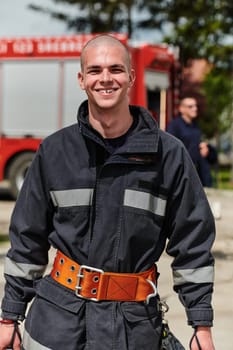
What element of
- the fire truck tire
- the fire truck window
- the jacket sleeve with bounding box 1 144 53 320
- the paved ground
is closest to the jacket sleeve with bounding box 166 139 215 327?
the jacket sleeve with bounding box 1 144 53 320

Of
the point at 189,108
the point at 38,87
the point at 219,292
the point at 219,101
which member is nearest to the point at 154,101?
the point at 38,87

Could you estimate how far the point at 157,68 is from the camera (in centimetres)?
1412

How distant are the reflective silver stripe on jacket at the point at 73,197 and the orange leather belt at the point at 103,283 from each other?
175 mm

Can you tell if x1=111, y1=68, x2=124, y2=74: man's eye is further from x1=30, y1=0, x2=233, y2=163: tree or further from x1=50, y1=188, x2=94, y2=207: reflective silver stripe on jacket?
x1=30, y1=0, x2=233, y2=163: tree

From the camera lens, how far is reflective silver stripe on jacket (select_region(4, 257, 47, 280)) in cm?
261

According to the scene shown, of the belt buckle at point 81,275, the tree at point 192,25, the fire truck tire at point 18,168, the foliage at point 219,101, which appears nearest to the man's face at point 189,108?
the fire truck tire at point 18,168

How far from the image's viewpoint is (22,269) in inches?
103

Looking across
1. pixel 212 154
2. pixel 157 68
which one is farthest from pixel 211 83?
pixel 212 154

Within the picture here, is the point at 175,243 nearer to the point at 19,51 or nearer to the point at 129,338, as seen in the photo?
the point at 129,338

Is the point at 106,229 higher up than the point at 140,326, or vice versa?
the point at 106,229

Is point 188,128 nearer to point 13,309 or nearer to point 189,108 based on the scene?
point 189,108

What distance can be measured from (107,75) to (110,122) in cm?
15

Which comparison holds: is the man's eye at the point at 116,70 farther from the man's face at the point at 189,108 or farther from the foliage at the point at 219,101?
the foliage at the point at 219,101

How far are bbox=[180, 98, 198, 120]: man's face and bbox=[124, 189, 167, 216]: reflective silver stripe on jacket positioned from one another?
5928mm
